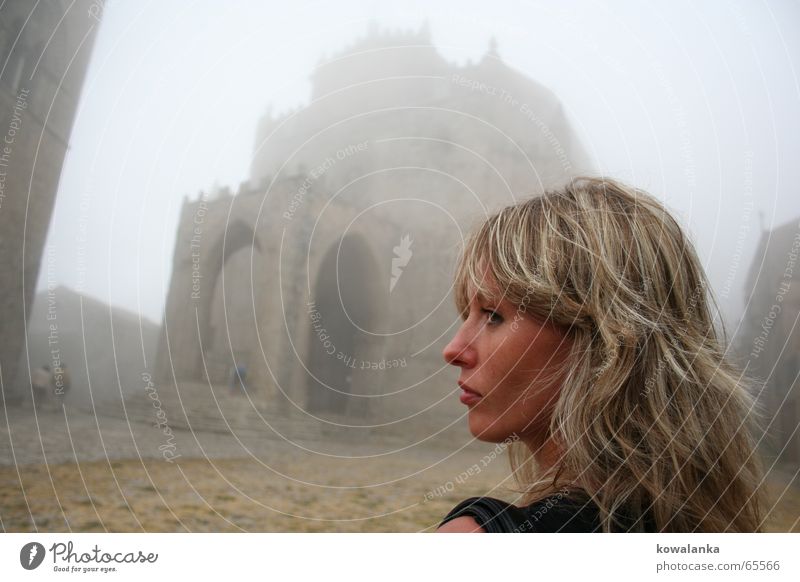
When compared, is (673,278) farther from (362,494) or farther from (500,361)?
(362,494)

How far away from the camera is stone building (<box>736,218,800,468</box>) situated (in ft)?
3.30

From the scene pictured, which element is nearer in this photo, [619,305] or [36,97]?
[619,305]

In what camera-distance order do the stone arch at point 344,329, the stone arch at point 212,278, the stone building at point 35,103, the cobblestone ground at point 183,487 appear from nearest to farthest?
1. the stone building at point 35,103
2. the cobblestone ground at point 183,487
3. the stone arch at point 212,278
4. the stone arch at point 344,329

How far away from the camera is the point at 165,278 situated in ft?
3.62

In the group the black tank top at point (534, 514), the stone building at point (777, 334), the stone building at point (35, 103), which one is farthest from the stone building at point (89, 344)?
the stone building at point (777, 334)

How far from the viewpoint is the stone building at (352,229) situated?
3.94ft

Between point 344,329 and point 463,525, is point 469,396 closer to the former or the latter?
point 463,525

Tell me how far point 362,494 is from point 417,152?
1192mm

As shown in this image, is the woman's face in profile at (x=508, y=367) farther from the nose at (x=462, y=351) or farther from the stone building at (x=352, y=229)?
the stone building at (x=352, y=229)

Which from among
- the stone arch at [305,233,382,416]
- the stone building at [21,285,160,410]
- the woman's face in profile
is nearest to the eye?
the woman's face in profile

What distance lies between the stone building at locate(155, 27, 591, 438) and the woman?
45cm

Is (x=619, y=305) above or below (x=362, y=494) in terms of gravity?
below

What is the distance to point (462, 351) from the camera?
495 millimetres
